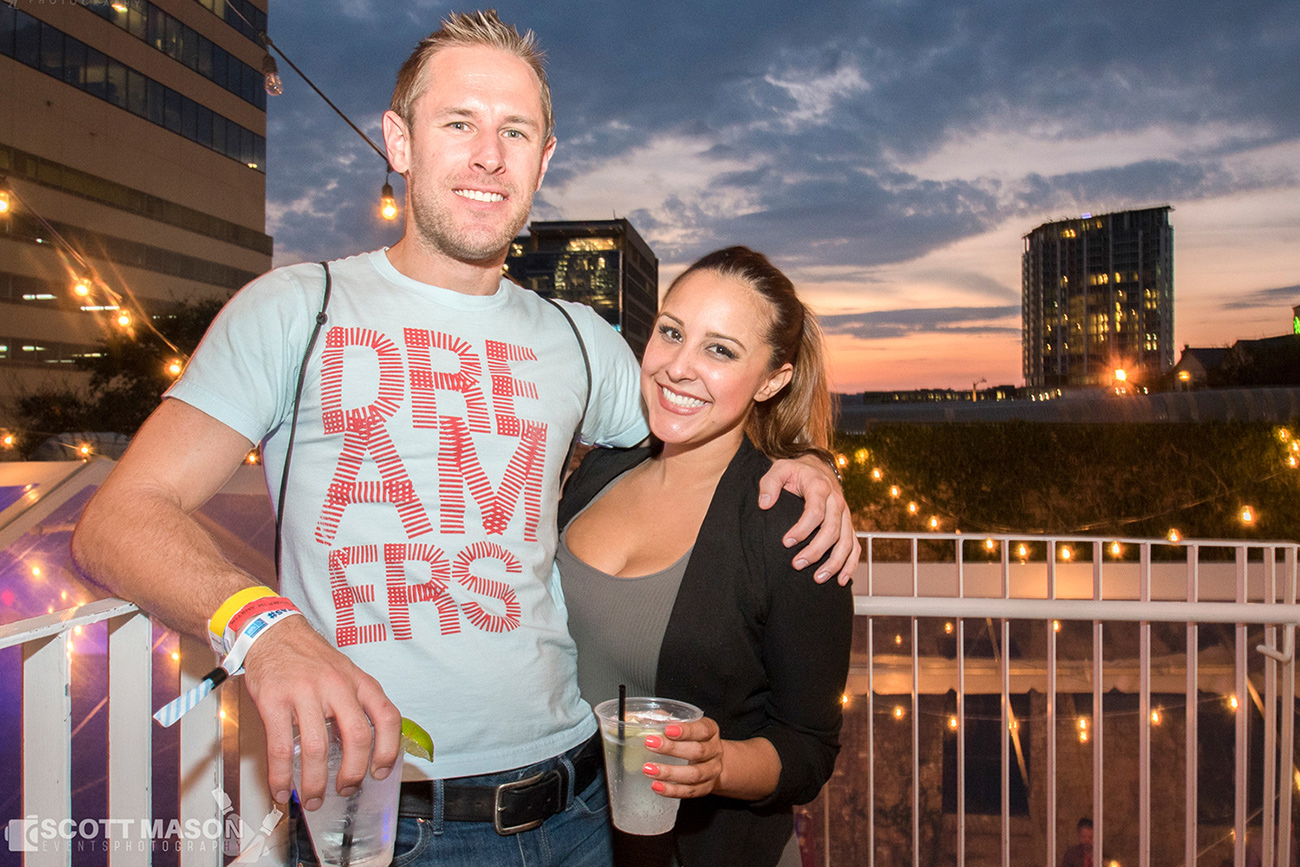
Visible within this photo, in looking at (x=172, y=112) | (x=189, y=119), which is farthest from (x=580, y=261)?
(x=172, y=112)

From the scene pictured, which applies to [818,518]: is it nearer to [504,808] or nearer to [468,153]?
[504,808]

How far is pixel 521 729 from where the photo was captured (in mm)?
1228

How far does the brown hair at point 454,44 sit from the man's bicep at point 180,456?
71 cm

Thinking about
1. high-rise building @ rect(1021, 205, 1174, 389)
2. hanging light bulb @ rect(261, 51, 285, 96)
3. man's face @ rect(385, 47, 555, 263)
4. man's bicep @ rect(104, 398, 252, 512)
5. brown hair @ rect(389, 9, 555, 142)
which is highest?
high-rise building @ rect(1021, 205, 1174, 389)

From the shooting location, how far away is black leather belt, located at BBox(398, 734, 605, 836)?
116 cm

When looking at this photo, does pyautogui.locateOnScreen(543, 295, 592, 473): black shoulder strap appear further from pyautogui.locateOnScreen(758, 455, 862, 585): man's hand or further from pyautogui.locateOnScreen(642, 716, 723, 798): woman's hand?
pyautogui.locateOnScreen(642, 716, 723, 798): woman's hand

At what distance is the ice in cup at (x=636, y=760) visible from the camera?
3.60 ft

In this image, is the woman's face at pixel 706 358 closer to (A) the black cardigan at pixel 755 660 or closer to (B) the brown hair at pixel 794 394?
(B) the brown hair at pixel 794 394

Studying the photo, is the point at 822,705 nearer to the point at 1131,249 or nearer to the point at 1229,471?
the point at 1229,471

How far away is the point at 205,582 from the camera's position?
2.85ft

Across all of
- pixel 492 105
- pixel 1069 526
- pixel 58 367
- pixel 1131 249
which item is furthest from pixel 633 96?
pixel 492 105

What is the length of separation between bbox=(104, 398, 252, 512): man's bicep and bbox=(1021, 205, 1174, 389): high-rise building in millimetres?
59102

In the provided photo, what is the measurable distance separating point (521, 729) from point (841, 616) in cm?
61

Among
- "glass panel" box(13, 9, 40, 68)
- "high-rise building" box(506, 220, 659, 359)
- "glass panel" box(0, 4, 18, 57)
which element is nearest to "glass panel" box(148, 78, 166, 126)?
"glass panel" box(13, 9, 40, 68)
